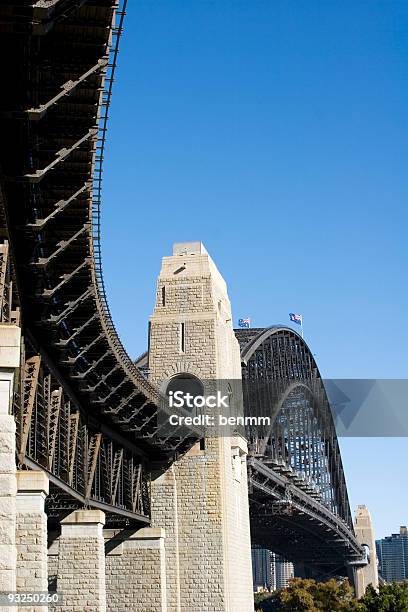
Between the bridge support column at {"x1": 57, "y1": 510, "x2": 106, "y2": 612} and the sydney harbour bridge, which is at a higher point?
the sydney harbour bridge

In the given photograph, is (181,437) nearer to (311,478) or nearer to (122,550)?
(122,550)

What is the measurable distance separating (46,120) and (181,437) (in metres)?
33.3

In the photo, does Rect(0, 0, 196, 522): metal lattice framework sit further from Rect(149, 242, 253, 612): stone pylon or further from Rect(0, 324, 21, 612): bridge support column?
Rect(149, 242, 253, 612): stone pylon

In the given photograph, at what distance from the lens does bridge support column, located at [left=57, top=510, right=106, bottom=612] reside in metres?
40.9

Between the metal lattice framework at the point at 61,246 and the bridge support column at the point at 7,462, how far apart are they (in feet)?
8.49

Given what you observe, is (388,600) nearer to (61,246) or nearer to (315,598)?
(315,598)

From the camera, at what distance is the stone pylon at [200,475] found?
55.8m

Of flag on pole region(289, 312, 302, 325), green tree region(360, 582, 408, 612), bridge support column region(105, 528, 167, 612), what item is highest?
flag on pole region(289, 312, 302, 325)

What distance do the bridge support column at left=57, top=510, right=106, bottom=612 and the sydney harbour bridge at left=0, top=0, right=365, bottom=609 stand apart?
2.77 feet

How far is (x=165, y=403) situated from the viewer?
5259 cm

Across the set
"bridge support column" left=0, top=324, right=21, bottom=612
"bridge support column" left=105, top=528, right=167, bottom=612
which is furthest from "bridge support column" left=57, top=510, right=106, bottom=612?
"bridge support column" left=0, top=324, right=21, bottom=612

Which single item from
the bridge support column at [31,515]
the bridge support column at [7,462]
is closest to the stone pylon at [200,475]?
the bridge support column at [31,515]

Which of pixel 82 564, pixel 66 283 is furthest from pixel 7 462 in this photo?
pixel 82 564

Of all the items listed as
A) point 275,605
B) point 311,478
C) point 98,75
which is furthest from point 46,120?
point 275,605
